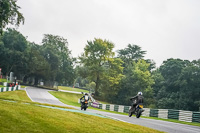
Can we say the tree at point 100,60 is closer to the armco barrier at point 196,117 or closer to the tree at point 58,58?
the tree at point 58,58

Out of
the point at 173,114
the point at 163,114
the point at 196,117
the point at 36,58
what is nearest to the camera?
the point at 196,117

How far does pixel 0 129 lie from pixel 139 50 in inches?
3311

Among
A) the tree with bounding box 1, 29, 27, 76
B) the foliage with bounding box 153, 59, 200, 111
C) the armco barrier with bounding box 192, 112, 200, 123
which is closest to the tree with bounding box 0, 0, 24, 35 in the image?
the armco barrier with bounding box 192, 112, 200, 123

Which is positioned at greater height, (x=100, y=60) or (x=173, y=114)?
(x=100, y=60)

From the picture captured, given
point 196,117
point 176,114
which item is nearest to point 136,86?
point 176,114

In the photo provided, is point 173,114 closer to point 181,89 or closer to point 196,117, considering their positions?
point 196,117

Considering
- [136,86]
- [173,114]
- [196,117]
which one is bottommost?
[173,114]

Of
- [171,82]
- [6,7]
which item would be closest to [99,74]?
[171,82]

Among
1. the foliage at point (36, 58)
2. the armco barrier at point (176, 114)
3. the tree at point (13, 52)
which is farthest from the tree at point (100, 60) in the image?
the armco barrier at point (176, 114)

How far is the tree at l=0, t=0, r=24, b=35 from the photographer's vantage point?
888 inches

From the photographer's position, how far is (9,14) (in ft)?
77.0

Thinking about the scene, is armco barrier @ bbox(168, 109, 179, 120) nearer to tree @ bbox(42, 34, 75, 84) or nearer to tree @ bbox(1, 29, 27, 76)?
tree @ bbox(1, 29, 27, 76)

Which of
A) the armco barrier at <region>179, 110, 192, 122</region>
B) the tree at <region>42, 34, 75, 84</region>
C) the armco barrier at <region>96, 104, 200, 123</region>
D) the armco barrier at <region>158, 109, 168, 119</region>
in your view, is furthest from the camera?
the tree at <region>42, 34, 75, 84</region>

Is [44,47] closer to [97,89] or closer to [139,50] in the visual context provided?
[97,89]
